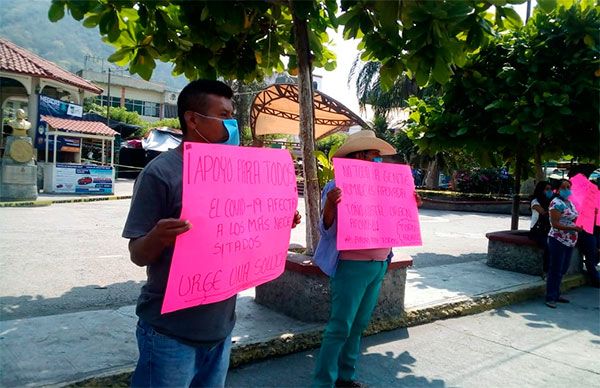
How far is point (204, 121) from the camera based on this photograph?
2.08 m

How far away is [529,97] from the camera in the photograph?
676 cm

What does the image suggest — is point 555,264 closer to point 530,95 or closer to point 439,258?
point 530,95

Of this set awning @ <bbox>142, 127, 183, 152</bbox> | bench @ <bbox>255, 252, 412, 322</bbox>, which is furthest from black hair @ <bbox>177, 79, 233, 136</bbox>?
awning @ <bbox>142, 127, 183, 152</bbox>

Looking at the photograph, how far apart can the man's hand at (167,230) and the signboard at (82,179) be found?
17875 mm

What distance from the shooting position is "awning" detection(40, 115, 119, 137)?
61.4 ft

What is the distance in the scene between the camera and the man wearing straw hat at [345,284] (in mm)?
3084

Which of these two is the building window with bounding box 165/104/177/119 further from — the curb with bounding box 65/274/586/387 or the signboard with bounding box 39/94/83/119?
the curb with bounding box 65/274/586/387

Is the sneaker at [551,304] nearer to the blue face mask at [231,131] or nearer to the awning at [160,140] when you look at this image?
the blue face mask at [231,131]

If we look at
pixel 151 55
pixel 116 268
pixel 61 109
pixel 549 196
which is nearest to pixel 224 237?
pixel 151 55

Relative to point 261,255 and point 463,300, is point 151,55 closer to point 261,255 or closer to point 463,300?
point 261,255

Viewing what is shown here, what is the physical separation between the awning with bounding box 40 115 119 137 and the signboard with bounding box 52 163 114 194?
6.51ft

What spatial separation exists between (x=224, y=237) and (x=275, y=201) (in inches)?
17.4

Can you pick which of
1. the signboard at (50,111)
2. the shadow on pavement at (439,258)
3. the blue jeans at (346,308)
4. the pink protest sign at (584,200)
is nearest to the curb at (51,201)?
the signboard at (50,111)

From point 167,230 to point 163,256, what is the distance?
24 cm
